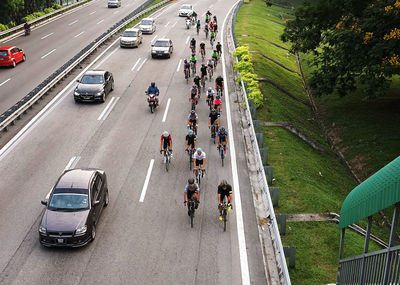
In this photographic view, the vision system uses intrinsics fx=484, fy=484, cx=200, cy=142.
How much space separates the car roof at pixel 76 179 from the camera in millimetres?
15788

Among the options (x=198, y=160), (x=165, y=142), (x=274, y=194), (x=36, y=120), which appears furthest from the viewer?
(x=36, y=120)

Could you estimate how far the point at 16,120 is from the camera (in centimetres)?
2573

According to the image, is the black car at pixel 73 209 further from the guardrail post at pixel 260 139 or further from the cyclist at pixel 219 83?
the cyclist at pixel 219 83

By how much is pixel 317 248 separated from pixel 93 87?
55.8 ft

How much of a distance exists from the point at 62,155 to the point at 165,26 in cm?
3714

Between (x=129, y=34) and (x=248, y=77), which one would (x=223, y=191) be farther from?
(x=129, y=34)

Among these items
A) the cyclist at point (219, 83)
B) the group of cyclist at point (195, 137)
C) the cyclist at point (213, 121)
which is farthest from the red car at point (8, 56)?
the cyclist at point (213, 121)

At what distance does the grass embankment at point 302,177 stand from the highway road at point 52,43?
617 inches

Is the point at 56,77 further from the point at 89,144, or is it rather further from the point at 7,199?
the point at 7,199

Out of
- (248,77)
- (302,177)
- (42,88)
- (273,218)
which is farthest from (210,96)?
(273,218)

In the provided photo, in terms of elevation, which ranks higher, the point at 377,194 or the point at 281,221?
the point at 377,194

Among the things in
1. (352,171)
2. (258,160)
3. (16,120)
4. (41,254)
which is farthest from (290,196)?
(16,120)

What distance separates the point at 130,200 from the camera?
17.8m

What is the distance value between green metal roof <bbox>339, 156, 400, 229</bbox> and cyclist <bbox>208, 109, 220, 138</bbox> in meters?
13.4
